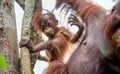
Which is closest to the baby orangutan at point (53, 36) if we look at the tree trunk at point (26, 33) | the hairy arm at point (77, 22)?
the hairy arm at point (77, 22)

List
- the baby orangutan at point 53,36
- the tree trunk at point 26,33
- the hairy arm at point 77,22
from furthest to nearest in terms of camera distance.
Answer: the baby orangutan at point 53,36
the hairy arm at point 77,22
the tree trunk at point 26,33

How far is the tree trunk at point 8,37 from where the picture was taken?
66.5 inches

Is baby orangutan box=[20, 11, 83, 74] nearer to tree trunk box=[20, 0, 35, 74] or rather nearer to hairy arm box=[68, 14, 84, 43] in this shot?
hairy arm box=[68, 14, 84, 43]

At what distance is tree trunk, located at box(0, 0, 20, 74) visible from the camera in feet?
5.54

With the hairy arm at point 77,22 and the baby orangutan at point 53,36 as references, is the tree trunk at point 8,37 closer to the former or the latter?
the hairy arm at point 77,22

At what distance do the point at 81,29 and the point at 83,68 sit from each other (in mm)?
329

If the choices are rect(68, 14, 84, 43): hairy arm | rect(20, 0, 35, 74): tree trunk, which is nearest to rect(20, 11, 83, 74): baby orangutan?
rect(68, 14, 84, 43): hairy arm

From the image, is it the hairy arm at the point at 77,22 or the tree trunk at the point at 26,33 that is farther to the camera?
the hairy arm at the point at 77,22

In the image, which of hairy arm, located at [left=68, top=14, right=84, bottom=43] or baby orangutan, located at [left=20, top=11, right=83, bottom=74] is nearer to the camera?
hairy arm, located at [left=68, top=14, right=84, bottom=43]

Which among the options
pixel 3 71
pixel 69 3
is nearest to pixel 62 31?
pixel 69 3

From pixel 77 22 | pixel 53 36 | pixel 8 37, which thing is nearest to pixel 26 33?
pixel 8 37

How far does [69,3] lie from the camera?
7.45ft

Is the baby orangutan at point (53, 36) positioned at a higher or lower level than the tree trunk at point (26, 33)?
lower

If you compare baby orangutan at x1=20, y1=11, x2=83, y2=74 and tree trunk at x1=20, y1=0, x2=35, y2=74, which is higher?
tree trunk at x1=20, y1=0, x2=35, y2=74
